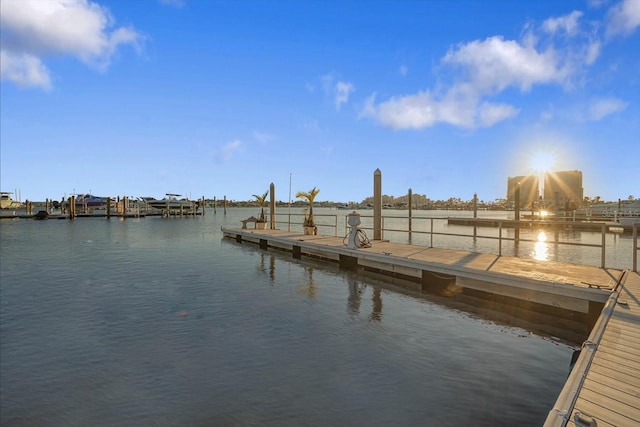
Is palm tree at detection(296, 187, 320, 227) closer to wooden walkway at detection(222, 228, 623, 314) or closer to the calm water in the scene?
wooden walkway at detection(222, 228, 623, 314)

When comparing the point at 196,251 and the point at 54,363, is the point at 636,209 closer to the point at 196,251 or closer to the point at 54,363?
the point at 196,251

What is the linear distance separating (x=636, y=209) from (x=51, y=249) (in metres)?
55.5

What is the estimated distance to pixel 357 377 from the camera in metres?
5.21

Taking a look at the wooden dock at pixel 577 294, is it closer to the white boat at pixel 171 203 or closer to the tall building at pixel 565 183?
the white boat at pixel 171 203

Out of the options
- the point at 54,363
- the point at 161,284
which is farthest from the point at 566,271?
the point at 161,284

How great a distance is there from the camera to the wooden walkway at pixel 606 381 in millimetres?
2844

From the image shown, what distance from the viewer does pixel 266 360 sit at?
5836mm

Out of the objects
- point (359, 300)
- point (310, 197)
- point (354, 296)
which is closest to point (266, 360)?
point (359, 300)

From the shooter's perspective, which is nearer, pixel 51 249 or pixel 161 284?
pixel 161 284

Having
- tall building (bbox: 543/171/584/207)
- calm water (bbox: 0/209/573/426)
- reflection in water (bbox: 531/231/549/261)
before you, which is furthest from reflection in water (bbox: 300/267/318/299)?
tall building (bbox: 543/171/584/207)

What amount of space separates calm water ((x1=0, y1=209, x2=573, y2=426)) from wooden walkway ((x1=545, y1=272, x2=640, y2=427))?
0.89 m

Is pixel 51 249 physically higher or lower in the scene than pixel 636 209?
lower

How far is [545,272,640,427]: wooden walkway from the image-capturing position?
284cm

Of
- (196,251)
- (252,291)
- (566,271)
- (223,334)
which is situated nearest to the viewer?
(223,334)
